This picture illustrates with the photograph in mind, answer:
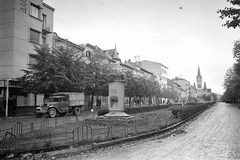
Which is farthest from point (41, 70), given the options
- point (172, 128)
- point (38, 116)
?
point (172, 128)

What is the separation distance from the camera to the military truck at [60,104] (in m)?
21.7

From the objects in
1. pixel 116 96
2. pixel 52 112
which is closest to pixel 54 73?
pixel 52 112

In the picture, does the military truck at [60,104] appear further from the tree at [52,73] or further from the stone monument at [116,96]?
the stone monument at [116,96]

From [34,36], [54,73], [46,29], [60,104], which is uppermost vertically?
[46,29]

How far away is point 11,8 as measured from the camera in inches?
1034

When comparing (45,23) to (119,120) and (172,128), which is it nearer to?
(119,120)

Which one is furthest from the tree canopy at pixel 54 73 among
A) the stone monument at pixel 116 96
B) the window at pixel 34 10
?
the stone monument at pixel 116 96

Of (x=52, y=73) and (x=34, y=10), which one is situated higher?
(x=34, y=10)

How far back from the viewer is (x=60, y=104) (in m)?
22.8

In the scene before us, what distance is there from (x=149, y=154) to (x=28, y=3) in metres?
26.9

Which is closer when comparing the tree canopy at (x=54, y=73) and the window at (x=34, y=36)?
the tree canopy at (x=54, y=73)

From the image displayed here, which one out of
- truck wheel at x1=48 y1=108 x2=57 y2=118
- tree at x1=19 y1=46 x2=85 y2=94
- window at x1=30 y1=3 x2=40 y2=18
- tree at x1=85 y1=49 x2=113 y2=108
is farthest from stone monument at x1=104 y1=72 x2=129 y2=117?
window at x1=30 y1=3 x2=40 y2=18

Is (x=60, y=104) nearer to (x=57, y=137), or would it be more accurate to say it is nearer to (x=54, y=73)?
(x=54, y=73)

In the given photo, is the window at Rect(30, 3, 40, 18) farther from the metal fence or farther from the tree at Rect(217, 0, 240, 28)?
the tree at Rect(217, 0, 240, 28)
